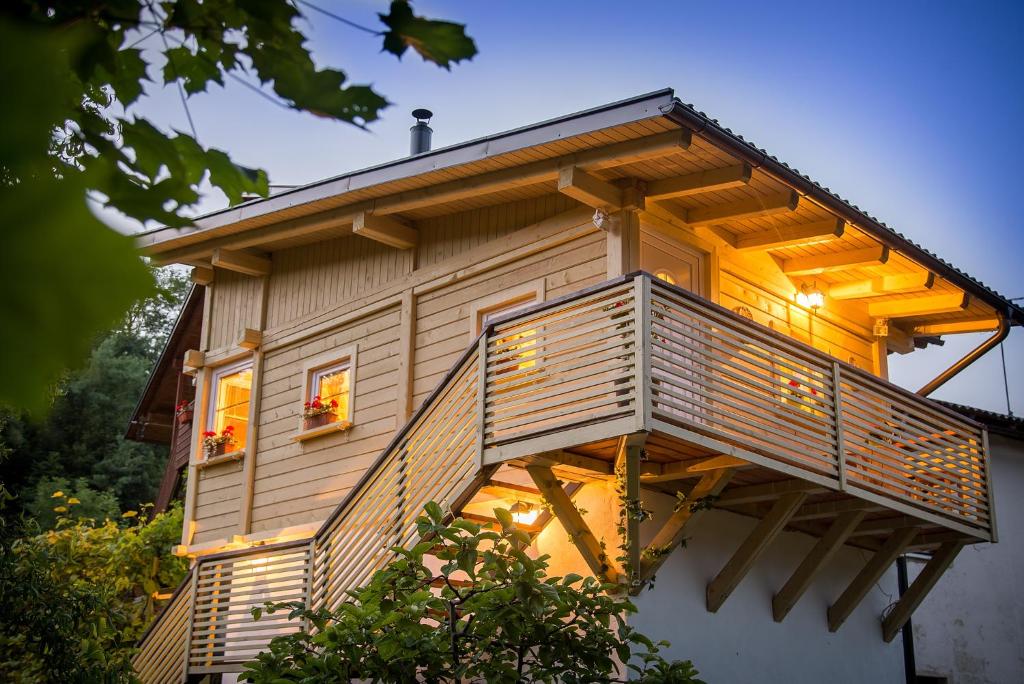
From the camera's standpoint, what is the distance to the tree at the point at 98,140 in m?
0.70

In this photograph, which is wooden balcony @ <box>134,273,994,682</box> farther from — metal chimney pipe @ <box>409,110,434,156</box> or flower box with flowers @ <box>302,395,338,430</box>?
metal chimney pipe @ <box>409,110,434,156</box>

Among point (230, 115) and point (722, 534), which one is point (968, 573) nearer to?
point (722, 534)

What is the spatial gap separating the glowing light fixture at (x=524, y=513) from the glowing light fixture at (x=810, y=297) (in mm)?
4159

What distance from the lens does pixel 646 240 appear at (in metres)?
11.1

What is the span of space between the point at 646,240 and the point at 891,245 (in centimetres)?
270

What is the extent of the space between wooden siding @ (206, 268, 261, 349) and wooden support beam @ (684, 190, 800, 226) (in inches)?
263

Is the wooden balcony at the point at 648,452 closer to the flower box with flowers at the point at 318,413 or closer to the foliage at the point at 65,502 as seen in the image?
the flower box with flowers at the point at 318,413

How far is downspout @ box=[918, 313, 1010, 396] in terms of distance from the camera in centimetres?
1425

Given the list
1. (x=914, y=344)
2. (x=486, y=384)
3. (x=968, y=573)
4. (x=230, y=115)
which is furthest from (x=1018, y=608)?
(x=230, y=115)

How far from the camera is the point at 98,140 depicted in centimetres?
179

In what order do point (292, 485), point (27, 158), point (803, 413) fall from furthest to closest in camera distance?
point (292, 485)
point (803, 413)
point (27, 158)

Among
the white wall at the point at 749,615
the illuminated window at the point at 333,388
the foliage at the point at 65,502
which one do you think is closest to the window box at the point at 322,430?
the illuminated window at the point at 333,388

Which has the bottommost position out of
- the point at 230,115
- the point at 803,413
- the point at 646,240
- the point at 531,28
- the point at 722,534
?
the point at 230,115

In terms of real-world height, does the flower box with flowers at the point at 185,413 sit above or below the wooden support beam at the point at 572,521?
above
